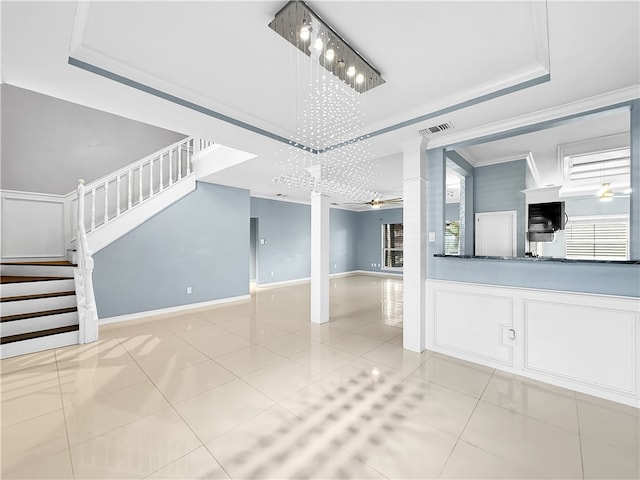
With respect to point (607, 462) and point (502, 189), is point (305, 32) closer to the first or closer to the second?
point (607, 462)

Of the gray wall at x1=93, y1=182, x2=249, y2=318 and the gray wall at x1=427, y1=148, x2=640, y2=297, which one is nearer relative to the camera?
the gray wall at x1=427, y1=148, x2=640, y2=297

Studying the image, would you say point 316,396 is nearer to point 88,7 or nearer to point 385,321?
point 385,321

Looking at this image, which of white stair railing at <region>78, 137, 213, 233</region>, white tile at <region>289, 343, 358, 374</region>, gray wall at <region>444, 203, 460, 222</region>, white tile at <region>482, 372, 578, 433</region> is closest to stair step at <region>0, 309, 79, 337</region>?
white stair railing at <region>78, 137, 213, 233</region>

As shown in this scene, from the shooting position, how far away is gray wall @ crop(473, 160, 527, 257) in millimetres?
4652

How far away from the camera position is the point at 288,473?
158 centimetres

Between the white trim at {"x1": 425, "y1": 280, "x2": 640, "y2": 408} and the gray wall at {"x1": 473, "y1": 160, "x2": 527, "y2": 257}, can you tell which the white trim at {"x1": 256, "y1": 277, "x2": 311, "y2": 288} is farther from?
the gray wall at {"x1": 473, "y1": 160, "x2": 527, "y2": 257}

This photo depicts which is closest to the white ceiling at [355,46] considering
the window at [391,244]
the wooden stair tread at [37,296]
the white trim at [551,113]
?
the white trim at [551,113]

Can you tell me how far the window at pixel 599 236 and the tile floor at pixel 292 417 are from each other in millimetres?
7121

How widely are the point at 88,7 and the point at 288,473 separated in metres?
3.08

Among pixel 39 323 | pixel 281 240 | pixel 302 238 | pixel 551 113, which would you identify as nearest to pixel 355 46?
pixel 551 113

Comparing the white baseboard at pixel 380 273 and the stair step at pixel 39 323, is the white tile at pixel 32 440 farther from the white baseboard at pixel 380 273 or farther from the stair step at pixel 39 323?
the white baseboard at pixel 380 273

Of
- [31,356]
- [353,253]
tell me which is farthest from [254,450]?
[353,253]

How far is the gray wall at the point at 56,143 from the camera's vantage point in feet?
15.2

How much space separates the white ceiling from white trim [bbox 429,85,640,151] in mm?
11
